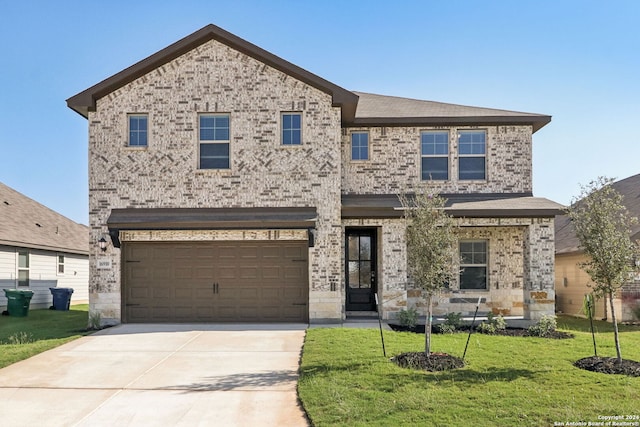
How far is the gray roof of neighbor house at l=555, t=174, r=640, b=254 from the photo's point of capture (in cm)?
1877

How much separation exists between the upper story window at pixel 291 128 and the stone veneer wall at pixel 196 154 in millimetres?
180

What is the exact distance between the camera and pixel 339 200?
14727 millimetres

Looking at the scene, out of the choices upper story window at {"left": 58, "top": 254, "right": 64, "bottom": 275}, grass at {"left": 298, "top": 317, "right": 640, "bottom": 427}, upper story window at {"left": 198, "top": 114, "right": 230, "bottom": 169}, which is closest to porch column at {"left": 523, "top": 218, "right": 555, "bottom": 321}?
grass at {"left": 298, "top": 317, "right": 640, "bottom": 427}

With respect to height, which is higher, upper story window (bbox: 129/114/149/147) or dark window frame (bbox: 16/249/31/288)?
upper story window (bbox: 129/114/149/147)

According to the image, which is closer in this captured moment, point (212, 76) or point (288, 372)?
point (288, 372)

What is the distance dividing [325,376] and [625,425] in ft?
13.5

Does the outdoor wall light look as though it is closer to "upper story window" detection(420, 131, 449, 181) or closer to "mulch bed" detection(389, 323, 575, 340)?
"mulch bed" detection(389, 323, 575, 340)

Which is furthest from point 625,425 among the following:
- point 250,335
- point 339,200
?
point 339,200

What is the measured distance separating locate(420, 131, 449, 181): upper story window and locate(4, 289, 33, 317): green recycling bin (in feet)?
46.8

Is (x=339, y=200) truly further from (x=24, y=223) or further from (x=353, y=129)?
(x=24, y=223)

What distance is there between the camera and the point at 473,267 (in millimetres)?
16828

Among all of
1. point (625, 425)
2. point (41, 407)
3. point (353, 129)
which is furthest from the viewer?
point (353, 129)

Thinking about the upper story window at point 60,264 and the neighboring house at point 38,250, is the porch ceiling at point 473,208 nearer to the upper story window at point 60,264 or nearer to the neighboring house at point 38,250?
the neighboring house at point 38,250

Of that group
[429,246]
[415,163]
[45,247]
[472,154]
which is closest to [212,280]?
[415,163]
